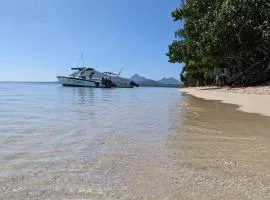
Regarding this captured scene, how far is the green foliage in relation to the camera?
29.8 metres

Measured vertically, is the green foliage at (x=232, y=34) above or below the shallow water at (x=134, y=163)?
above

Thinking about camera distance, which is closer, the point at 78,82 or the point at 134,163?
the point at 134,163

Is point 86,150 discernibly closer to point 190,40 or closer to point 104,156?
point 104,156

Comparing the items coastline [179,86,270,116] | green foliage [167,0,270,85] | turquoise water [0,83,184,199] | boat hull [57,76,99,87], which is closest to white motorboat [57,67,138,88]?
boat hull [57,76,99,87]

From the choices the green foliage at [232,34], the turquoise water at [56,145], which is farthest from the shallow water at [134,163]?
the green foliage at [232,34]

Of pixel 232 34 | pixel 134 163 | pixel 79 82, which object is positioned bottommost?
pixel 134 163

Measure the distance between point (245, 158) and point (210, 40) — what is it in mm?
27190

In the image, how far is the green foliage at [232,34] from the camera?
29.8m

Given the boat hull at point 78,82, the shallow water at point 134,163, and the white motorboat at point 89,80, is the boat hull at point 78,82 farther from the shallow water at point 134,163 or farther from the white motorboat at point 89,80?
the shallow water at point 134,163

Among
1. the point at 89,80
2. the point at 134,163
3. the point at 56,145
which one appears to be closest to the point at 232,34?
the point at 56,145

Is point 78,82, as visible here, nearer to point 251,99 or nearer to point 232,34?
point 232,34

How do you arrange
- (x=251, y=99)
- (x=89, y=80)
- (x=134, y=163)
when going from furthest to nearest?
1. (x=89, y=80)
2. (x=251, y=99)
3. (x=134, y=163)

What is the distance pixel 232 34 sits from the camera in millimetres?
31875

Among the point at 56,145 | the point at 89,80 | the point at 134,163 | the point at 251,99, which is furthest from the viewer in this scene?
the point at 89,80
